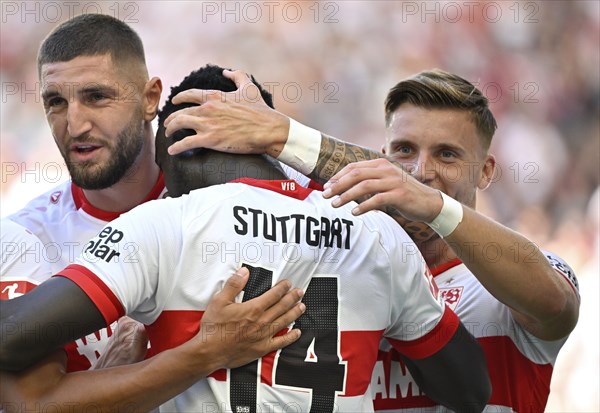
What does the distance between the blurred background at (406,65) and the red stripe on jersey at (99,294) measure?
4.22 meters

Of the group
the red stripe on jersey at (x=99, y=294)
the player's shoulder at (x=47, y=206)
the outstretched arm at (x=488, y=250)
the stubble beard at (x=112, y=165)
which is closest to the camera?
the red stripe on jersey at (x=99, y=294)

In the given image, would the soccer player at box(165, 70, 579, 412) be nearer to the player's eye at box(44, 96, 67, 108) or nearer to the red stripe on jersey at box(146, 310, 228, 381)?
the red stripe on jersey at box(146, 310, 228, 381)

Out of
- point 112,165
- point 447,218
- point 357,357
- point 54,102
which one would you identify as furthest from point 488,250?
point 54,102

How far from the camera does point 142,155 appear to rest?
115 inches

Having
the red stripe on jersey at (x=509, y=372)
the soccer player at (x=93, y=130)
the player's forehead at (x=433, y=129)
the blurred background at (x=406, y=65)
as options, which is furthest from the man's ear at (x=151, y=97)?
the blurred background at (x=406, y=65)

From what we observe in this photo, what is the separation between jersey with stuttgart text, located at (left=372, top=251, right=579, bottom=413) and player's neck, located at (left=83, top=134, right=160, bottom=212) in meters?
1.02

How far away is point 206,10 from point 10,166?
189 cm

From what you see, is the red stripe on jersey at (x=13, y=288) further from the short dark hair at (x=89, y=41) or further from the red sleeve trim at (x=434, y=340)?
the red sleeve trim at (x=434, y=340)

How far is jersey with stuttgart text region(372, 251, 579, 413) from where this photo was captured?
8.83ft

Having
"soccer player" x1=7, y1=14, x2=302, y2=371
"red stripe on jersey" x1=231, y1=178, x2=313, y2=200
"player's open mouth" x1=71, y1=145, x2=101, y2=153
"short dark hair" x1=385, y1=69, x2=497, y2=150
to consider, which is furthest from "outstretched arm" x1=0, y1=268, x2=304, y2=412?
"short dark hair" x1=385, y1=69, x2=497, y2=150

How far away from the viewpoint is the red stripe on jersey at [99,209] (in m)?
2.94

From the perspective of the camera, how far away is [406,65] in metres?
6.37

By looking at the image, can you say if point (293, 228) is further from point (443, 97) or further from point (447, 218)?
point (443, 97)

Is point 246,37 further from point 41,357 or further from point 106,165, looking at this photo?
point 41,357
